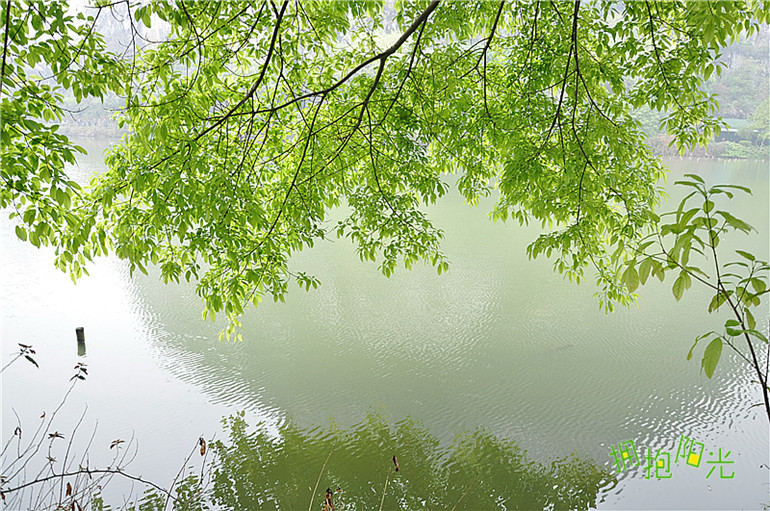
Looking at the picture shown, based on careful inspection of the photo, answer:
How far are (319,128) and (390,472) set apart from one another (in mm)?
2265

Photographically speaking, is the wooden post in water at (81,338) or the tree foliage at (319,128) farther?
the wooden post in water at (81,338)

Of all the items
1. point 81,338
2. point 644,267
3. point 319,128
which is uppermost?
point 81,338

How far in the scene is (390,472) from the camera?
3.71 meters

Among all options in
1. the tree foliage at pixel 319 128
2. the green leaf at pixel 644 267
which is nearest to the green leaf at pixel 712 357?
the green leaf at pixel 644 267

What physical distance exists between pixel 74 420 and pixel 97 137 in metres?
31.5

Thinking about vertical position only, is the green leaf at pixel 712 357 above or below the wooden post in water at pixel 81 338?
below

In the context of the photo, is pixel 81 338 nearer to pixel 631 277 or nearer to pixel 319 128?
pixel 319 128

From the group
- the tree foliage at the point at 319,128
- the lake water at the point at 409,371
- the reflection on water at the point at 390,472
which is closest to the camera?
the tree foliage at the point at 319,128

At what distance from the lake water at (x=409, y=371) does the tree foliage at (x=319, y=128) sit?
155 centimetres

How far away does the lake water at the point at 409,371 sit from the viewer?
420 centimetres

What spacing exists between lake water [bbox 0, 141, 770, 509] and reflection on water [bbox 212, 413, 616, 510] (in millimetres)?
60

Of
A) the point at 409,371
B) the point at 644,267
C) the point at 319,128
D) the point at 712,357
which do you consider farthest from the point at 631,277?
the point at 409,371

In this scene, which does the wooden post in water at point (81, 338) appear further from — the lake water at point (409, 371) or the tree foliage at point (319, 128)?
the tree foliage at point (319, 128)

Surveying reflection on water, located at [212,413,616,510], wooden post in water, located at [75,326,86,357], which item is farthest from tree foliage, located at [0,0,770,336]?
wooden post in water, located at [75,326,86,357]
